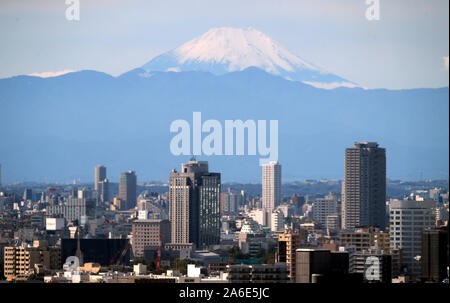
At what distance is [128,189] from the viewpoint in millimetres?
31047

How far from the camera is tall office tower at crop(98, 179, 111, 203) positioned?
99.8 ft

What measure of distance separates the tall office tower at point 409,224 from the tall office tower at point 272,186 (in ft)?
10.5

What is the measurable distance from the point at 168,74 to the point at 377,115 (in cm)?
525

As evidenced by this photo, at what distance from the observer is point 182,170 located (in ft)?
94.3

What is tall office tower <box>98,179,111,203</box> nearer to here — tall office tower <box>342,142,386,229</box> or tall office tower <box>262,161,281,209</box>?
tall office tower <box>262,161,281,209</box>

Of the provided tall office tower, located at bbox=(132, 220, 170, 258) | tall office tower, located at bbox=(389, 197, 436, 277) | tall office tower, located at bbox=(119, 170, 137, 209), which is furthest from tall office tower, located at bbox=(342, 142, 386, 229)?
tall office tower, located at bbox=(119, 170, 137, 209)

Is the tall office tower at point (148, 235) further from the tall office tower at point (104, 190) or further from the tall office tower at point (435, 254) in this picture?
the tall office tower at point (435, 254)

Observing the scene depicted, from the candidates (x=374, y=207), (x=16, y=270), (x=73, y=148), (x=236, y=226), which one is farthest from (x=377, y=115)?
(x=16, y=270)

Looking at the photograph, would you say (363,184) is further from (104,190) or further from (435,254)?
(435,254)

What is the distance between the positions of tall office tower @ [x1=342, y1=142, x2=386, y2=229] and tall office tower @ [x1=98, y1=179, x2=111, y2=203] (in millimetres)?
6852

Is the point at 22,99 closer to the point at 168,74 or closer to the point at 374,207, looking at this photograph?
the point at 168,74

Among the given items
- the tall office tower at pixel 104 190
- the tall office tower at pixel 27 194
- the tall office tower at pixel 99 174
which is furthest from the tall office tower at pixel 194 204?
the tall office tower at pixel 27 194
